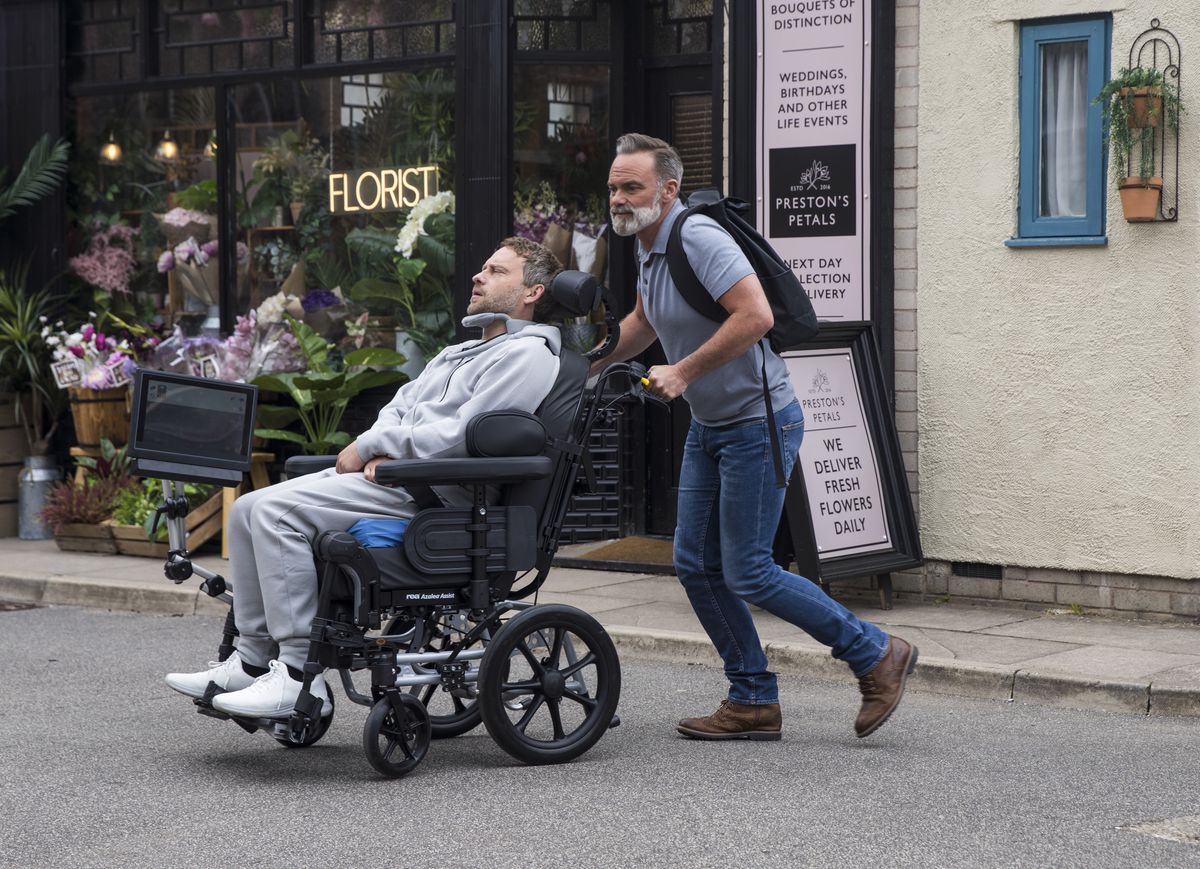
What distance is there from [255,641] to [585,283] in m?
1.45

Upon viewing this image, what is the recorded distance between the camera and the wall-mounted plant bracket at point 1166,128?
753 centimetres

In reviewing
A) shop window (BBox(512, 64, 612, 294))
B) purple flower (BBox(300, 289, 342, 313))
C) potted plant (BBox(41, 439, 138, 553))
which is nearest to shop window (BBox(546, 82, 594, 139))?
shop window (BBox(512, 64, 612, 294))

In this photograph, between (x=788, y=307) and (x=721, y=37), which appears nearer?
(x=788, y=307)

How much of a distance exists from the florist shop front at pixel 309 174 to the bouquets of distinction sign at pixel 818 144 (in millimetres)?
403

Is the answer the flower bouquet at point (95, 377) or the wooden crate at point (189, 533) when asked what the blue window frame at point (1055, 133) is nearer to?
the wooden crate at point (189, 533)

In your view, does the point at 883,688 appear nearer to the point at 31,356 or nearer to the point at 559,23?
the point at 559,23

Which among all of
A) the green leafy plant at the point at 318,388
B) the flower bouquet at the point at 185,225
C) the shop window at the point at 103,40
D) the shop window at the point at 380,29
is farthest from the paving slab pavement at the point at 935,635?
the shop window at the point at 103,40

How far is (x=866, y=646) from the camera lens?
5539 millimetres

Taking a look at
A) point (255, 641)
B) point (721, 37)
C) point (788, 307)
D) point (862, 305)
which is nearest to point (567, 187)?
point (721, 37)

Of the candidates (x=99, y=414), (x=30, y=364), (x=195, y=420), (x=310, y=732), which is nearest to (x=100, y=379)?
(x=99, y=414)

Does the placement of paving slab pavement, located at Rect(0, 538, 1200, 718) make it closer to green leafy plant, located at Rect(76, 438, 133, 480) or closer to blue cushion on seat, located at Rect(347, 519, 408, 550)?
green leafy plant, located at Rect(76, 438, 133, 480)

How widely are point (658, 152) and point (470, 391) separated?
0.99 metres

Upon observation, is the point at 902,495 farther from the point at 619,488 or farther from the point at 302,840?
the point at 302,840

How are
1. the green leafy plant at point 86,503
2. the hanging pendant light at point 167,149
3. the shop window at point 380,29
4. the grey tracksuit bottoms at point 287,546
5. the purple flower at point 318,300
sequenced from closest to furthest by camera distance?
the grey tracksuit bottoms at point 287,546, the shop window at point 380,29, the green leafy plant at point 86,503, the purple flower at point 318,300, the hanging pendant light at point 167,149
